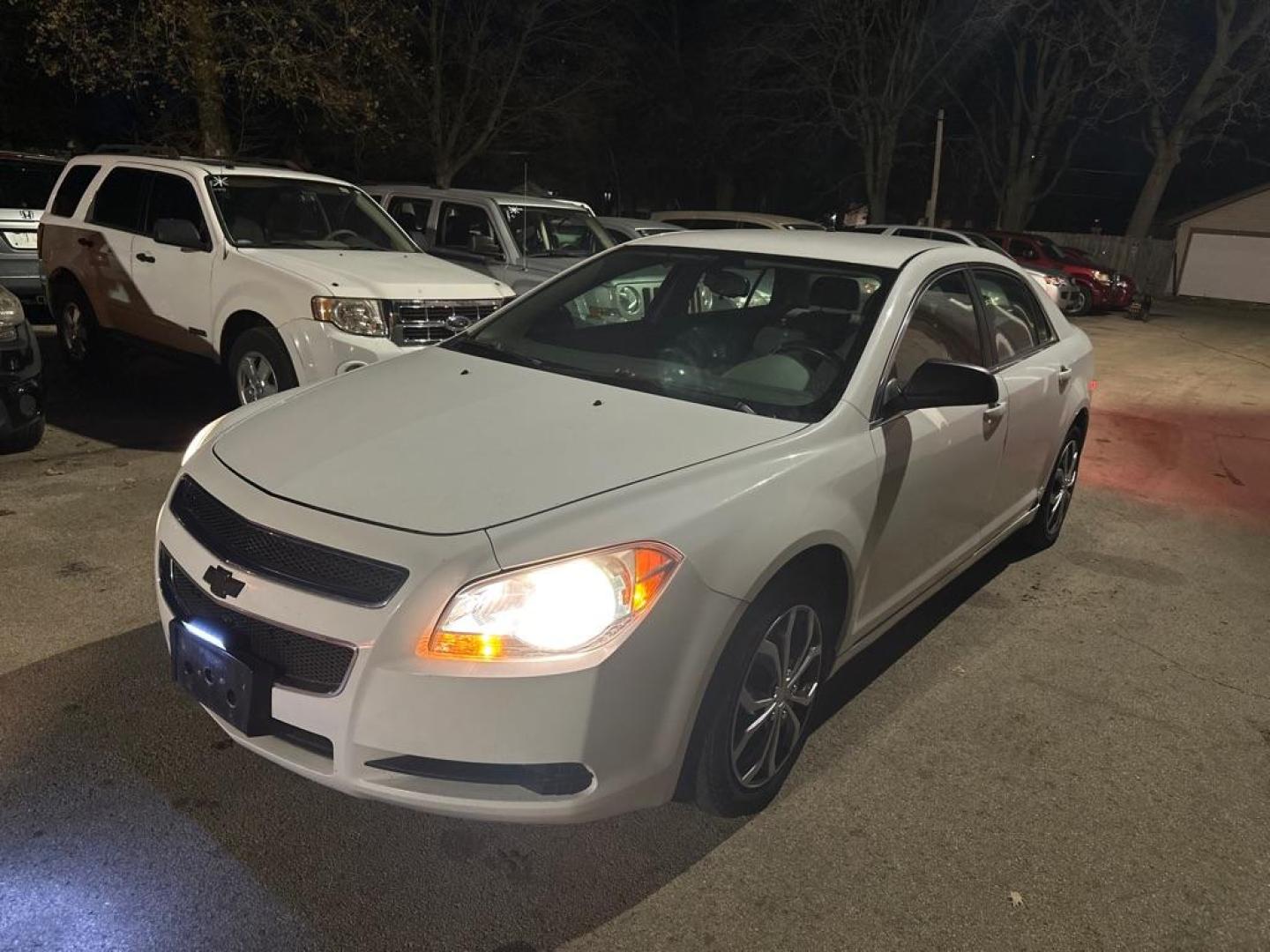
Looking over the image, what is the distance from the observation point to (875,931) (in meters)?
2.48

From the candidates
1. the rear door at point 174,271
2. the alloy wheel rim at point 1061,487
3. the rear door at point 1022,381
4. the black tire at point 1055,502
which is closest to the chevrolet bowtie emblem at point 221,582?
the rear door at point 1022,381

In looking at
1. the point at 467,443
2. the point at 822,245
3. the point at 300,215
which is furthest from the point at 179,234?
the point at 467,443

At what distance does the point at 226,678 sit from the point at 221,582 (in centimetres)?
24

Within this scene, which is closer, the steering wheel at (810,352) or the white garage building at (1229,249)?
the steering wheel at (810,352)

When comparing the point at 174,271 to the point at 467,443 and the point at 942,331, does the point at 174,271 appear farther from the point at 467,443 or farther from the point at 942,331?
the point at 942,331

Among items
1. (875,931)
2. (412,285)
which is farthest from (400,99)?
(875,931)

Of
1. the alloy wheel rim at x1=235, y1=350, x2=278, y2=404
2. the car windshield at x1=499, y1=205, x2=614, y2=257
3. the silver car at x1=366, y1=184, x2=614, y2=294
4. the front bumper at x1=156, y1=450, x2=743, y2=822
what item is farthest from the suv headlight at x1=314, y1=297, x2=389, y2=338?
the front bumper at x1=156, y1=450, x2=743, y2=822

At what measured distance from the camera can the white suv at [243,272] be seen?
6.18 meters

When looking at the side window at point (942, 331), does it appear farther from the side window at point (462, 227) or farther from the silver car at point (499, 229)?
the side window at point (462, 227)

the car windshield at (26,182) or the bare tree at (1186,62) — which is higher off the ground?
the bare tree at (1186,62)

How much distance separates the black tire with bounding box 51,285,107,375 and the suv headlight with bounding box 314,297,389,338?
9.39ft

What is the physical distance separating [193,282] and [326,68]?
7470 mm

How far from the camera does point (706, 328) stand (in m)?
3.77

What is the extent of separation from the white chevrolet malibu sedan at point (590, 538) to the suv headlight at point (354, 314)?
2.52 m
